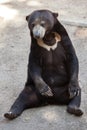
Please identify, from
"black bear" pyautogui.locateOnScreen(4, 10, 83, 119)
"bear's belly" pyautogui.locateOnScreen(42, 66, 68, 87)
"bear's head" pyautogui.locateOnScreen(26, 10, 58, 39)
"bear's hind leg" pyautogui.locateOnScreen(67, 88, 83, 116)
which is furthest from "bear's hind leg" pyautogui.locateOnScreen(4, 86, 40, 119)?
"bear's head" pyautogui.locateOnScreen(26, 10, 58, 39)

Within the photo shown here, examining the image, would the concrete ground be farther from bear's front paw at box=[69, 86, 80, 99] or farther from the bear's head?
the bear's head

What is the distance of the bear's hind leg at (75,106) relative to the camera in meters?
4.56

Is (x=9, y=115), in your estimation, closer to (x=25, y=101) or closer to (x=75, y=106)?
(x=25, y=101)

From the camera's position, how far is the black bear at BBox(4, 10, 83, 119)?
4.58 m

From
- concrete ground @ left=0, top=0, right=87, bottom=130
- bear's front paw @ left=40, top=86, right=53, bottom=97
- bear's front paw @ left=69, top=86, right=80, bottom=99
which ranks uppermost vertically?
bear's front paw @ left=40, top=86, right=53, bottom=97

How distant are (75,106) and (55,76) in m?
0.38

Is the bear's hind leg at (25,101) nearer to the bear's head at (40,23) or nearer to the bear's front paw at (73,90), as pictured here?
the bear's front paw at (73,90)

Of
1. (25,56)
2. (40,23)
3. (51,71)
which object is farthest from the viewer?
(25,56)

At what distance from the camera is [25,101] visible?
15.6 feet

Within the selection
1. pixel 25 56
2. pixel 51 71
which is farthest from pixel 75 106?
pixel 25 56

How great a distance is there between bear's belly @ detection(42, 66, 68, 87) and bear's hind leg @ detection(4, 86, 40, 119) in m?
0.20

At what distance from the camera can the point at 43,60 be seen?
4684 mm

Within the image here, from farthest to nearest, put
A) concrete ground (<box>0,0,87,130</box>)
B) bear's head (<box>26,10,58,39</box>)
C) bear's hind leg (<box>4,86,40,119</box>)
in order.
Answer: bear's hind leg (<box>4,86,40,119</box>), concrete ground (<box>0,0,87,130</box>), bear's head (<box>26,10,58,39</box>)

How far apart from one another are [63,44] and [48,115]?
72 cm
